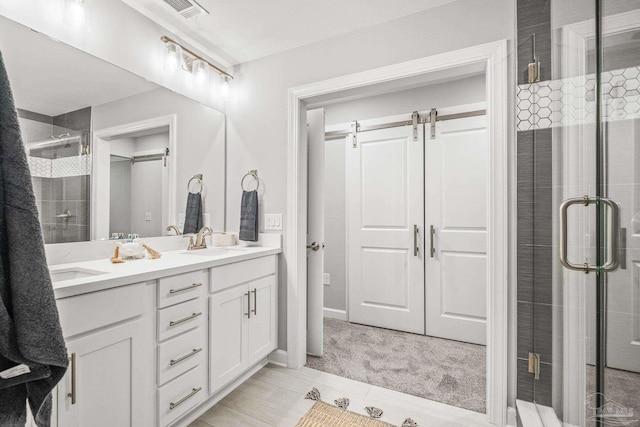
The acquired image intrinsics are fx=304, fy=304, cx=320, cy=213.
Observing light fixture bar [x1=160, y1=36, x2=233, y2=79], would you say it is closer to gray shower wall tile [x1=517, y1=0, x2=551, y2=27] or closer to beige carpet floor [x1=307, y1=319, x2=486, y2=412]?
gray shower wall tile [x1=517, y1=0, x2=551, y2=27]

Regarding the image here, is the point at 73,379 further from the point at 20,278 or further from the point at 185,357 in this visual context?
the point at 20,278

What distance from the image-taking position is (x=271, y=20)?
2.01 m

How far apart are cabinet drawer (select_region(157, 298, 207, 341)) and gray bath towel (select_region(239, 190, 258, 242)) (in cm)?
74

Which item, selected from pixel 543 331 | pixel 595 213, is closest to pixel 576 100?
pixel 595 213

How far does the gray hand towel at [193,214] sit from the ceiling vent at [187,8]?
1.18 metres

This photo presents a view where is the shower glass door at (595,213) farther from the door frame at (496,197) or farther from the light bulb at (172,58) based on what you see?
the light bulb at (172,58)

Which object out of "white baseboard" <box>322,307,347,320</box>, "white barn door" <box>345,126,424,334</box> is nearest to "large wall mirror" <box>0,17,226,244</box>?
"white barn door" <box>345,126,424,334</box>

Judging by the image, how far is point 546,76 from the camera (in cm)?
152

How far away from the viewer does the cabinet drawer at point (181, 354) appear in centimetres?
142

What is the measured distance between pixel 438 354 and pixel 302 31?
2.69 m

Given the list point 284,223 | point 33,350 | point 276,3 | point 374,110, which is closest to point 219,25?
point 276,3

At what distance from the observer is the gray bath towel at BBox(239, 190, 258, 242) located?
7.60 ft

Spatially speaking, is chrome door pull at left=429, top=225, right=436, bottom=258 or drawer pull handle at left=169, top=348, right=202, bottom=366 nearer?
drawer pull handle at left=169, top=348, right=202, bottom=366

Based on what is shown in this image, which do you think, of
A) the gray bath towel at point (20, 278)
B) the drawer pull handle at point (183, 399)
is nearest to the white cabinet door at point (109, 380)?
the drawer pull handle at point (183, 399)
